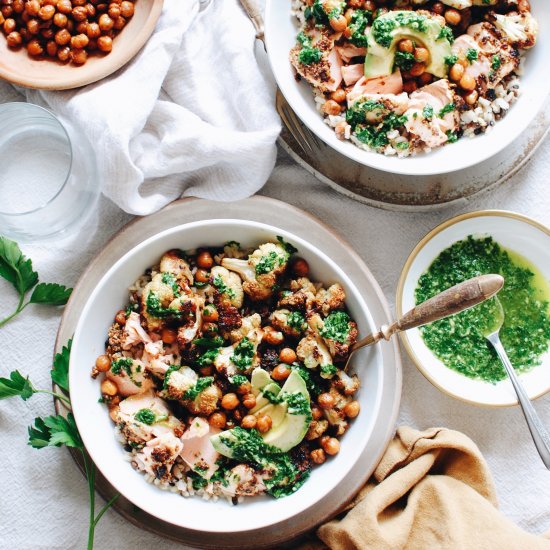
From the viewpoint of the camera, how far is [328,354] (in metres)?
2.62

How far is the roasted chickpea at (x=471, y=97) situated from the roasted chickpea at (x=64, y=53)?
1683 mm

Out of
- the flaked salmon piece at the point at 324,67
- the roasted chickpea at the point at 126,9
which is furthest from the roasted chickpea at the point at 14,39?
the flaked salmon piece at the point at 324,67

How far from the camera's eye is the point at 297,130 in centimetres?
290

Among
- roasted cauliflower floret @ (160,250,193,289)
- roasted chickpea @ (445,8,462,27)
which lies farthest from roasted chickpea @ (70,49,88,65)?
roasted chickpea @ (445,8,462,27)

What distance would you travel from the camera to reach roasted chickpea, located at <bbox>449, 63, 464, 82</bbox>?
8.87ft

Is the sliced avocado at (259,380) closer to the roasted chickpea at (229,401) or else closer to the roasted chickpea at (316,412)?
the roasted chickpea at (229,401)

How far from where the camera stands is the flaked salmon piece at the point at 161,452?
2494mm

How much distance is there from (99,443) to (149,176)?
112 cm

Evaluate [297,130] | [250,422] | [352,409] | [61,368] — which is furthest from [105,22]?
[352,409]

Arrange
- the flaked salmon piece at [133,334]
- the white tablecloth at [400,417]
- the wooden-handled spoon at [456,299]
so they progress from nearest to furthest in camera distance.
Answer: the wooden-handled spoon at [456,299] < the flaked salmon piece at [133,334] < the white tablecloth at [400,417]

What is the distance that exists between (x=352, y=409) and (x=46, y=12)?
6.81 feet

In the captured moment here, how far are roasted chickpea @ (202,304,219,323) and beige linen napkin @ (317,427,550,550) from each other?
95 centimetres

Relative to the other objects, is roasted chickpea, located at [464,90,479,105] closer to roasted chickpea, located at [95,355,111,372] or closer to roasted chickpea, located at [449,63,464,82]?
roasted chickpea, located at [449,63,464,82]

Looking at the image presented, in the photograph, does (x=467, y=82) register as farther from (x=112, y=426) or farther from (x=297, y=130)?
(x=112, y=426)
